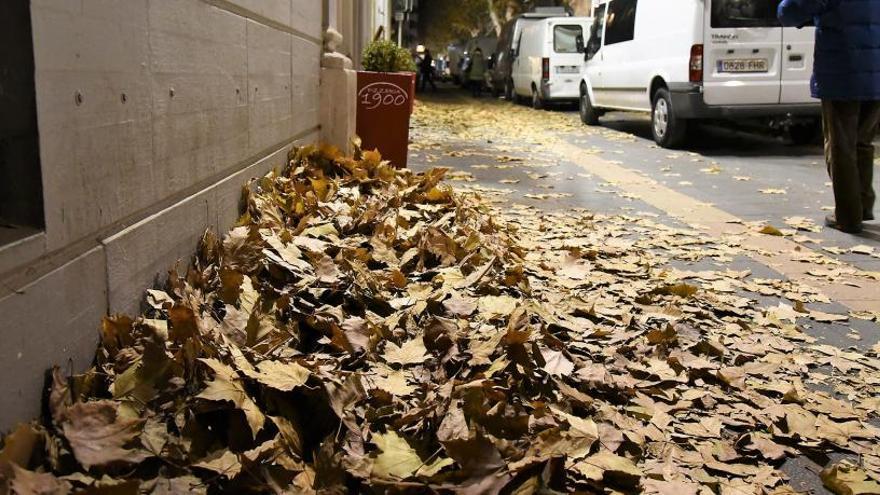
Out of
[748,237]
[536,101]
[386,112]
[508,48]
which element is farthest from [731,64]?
[508,48]

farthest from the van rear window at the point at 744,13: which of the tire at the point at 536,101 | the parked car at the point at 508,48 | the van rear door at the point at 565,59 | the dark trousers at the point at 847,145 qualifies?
the parked car at the point at 508,48

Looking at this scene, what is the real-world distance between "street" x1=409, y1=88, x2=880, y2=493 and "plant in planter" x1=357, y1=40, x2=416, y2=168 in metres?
0.77

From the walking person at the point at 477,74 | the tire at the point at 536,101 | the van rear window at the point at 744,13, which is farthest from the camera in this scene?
the walking person at the point at 477,74

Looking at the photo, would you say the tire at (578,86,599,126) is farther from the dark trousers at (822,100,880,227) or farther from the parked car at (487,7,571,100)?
the dark trousers at (822,100,880,227)

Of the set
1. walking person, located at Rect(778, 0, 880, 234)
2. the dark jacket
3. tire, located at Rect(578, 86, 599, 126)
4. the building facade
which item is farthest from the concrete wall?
tire, located at Rect(578, 86, 599, 126)

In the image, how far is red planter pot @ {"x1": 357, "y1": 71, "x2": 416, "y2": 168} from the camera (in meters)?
7.86

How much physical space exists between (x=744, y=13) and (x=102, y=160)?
32.8 ft

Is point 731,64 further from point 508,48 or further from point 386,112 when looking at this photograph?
point 508,48

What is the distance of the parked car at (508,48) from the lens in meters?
24.3

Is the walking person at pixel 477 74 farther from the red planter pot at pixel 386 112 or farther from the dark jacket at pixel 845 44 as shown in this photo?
the dark jacket at pixel 845 44

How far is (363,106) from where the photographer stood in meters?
7.88

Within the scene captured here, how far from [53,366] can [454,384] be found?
3.78 ft

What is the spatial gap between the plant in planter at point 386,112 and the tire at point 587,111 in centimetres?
940

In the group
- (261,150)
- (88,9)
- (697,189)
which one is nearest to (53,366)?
(88,9)
